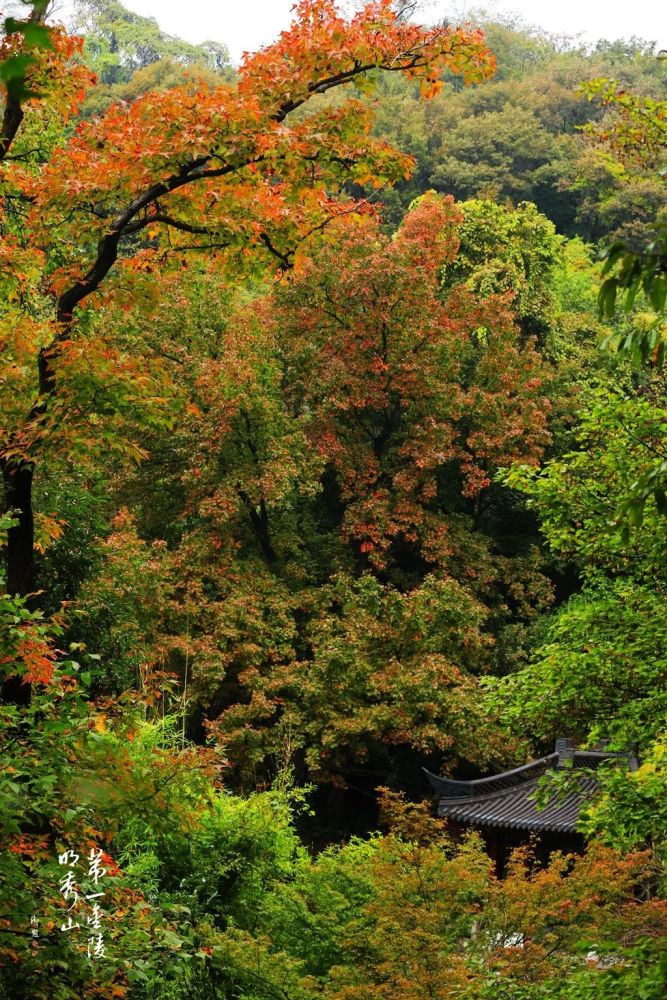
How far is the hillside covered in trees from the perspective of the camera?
460 centimetres

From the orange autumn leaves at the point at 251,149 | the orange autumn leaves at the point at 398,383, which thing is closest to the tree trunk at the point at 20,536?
the orange autumn leaves at the point at 251,149

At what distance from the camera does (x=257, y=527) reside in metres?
17.3

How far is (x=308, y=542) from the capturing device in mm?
18141

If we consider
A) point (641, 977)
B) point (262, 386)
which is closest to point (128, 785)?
point (641, 977)

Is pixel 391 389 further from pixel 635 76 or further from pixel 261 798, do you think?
pixel 635 76

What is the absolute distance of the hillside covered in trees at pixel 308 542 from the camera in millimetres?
4602

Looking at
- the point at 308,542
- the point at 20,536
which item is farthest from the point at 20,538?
the point at 308,542

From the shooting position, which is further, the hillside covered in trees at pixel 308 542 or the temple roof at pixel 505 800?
the temple roof at pixel 505 800

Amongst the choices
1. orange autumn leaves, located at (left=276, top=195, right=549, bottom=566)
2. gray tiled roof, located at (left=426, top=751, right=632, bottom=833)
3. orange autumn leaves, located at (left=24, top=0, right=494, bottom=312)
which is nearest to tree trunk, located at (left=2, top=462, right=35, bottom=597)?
orange autumn leaves, located at (left=24, top=0, right=494, bottom=312)

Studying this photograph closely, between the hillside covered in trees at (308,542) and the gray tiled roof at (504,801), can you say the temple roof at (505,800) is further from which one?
the hillside covered in trees at (308,542)

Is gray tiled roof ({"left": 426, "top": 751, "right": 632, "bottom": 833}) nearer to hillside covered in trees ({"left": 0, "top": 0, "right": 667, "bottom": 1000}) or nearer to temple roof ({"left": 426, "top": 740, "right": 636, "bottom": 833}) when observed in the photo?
temple roof ({"left": 426, "top": 740, "right": 636, "bottom": 833})

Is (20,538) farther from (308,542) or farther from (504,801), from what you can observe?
(308,542)

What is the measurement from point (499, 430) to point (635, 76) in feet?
93.8

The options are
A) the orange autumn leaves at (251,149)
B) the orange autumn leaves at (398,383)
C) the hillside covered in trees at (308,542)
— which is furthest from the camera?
the orange autumn leaves at (398,383)
